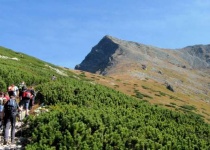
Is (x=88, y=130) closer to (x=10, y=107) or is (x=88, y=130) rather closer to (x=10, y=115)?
(x=10, y=115)

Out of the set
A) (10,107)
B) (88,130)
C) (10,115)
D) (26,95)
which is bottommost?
(88,130)

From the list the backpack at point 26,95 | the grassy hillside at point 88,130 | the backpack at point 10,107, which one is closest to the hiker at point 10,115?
the backpack at point 10,107

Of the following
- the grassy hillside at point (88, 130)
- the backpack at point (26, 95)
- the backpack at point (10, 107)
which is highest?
the backpack at point (26, 95)

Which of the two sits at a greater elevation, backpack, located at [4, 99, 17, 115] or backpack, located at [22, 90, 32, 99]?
backpack, located at [22, 90, 32, 99]

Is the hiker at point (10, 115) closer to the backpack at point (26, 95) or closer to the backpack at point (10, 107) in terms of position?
the backpack at point (10, 107)

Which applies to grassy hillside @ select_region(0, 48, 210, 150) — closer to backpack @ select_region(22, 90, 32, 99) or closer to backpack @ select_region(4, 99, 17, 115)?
backpack @ select_region(4, 99, 17, 115)

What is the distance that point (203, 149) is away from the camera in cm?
2469

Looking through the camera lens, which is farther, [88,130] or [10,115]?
[88,130]

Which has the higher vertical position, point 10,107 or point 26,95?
point 26,95

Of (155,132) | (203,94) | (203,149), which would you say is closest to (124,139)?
(155,132)

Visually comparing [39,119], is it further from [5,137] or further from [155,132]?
[155,132]

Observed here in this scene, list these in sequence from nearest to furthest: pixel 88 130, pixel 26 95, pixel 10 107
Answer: pixel 10 107 → pixel 88 130 → pixel 26 95

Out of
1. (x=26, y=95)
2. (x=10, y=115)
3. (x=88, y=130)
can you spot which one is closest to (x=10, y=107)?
(x=10, y=115)

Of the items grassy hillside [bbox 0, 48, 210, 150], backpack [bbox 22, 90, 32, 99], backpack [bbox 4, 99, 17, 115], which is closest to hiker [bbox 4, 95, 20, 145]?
backpack [bbox 4, 99, 17, 115]
